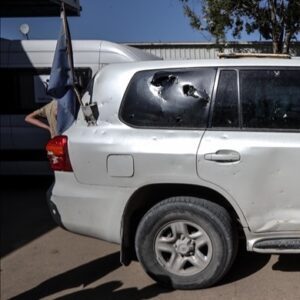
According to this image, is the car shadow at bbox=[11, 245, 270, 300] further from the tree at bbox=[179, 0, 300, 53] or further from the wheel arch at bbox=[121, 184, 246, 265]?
the tree at bbox=[179, 0, 300, 53]

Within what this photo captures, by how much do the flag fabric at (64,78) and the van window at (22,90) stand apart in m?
4.07

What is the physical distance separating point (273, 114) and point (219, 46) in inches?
341

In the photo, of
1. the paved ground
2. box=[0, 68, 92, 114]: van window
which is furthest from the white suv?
box=[0, 68, 92, 114]: van window

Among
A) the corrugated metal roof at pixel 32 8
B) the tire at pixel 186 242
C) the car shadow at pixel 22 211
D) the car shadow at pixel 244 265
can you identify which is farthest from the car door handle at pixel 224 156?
the corrugated metal roof at pixel 32 8

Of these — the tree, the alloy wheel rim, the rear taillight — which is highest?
the tree

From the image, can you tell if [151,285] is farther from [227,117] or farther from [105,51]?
[105,51]

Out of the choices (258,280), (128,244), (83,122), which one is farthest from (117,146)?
(258,280)

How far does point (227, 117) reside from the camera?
4230 millimetres

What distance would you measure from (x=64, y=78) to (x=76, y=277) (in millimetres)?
1785

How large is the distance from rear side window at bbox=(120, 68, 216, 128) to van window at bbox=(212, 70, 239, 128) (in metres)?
0.07

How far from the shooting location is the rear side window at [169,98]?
169 inches

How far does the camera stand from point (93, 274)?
4926 mm

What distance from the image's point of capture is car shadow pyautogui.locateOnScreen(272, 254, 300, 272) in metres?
4.71

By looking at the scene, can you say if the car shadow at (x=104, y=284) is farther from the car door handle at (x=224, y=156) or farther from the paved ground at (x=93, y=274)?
the car door handle at (x=224, y=156)
